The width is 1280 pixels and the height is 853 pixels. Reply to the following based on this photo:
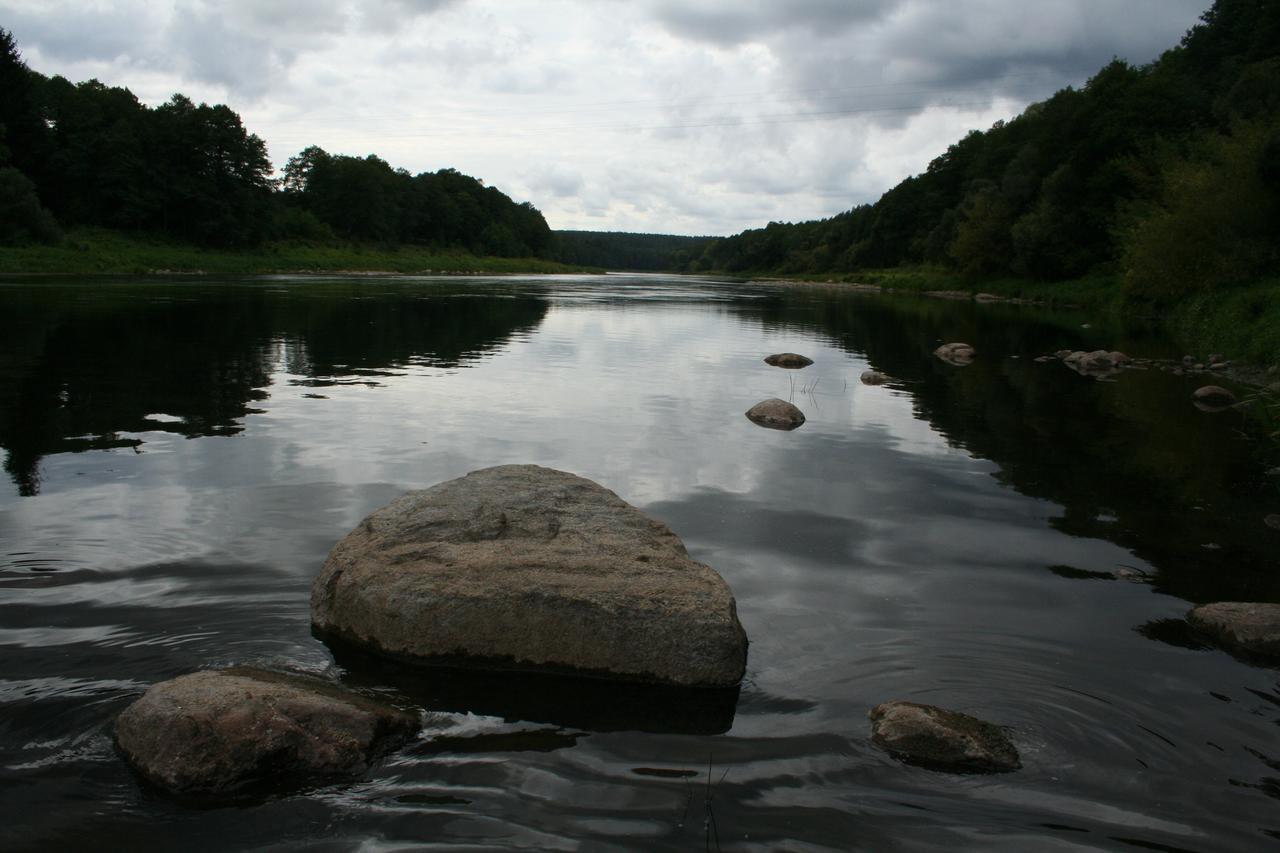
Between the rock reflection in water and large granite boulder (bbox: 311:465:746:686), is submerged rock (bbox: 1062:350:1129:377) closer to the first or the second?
large granite boulder (bbox: 311:465:746:686)

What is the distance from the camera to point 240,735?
15.7 ft

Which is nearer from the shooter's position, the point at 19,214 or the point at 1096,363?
the point at 1096,363

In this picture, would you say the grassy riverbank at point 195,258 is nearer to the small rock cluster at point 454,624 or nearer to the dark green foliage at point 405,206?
the dark green foliage at point 405,206

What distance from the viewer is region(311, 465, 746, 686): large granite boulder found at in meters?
6.12

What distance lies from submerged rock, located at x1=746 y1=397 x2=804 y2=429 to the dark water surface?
352 mm

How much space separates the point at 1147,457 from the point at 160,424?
50.7 feet

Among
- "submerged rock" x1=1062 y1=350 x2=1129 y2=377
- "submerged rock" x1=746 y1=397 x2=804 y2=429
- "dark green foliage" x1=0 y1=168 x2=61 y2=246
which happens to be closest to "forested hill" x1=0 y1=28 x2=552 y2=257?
"dark green foliage" x1=0 y1=168 x2=61 y2=246

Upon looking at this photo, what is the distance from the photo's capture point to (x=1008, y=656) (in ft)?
22.4

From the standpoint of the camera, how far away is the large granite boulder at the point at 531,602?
20.1ft

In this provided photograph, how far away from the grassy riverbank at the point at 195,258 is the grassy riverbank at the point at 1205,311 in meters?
61.5

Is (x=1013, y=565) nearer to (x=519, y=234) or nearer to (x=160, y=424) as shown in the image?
(x=160, y=424)

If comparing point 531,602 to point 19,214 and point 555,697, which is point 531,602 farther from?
point 19,214

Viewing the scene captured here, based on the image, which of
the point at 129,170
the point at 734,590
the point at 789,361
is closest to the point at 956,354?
the point at 789,361

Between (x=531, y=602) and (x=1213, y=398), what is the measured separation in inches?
746
